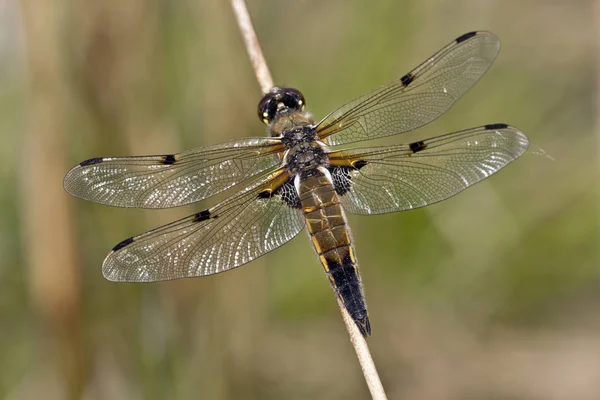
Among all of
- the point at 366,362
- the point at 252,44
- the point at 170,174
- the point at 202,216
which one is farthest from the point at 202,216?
the point at 366,362

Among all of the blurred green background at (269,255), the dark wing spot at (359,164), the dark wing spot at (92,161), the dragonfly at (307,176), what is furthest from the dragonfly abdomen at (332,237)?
the blurred green background at (269,255)

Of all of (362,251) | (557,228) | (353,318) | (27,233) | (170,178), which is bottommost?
(353,318)

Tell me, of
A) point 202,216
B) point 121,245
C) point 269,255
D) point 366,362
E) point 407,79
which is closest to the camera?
→ point 366,362

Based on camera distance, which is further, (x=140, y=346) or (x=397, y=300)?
(x=397, y=300)

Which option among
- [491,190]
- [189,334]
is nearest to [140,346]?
[189,334]

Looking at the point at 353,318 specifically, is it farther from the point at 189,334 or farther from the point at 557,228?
the point at 557,228

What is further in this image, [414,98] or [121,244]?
[414,98]

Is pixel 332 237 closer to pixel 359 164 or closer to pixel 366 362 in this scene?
pixel 359 164

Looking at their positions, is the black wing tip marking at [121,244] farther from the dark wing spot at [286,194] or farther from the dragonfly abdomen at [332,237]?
the dragonfly abdomen at [332,237]
